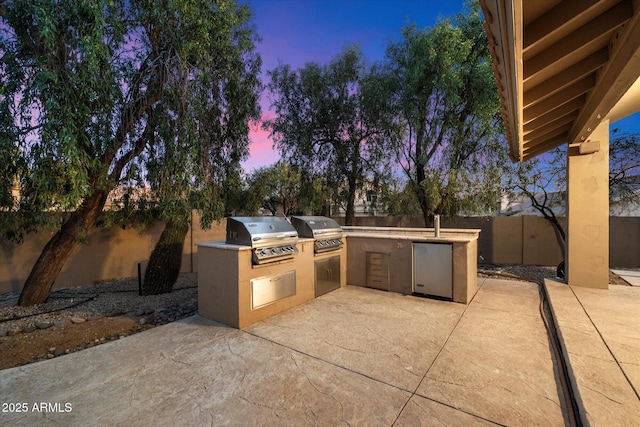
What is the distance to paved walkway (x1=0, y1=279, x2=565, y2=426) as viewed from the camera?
189cm

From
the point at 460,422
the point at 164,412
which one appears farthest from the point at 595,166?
the point at 164,412

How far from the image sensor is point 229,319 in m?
3.39

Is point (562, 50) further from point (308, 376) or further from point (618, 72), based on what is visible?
point (308, 376)

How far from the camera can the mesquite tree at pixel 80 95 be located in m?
3.28

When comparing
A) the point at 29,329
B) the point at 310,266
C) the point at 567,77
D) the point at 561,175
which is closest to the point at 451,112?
the point at 561,175

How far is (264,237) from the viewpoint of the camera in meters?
3.53

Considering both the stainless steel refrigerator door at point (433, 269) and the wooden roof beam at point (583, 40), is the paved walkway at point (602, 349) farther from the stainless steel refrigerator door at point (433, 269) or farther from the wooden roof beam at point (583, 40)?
the wooden roof beam at point (583, 40)

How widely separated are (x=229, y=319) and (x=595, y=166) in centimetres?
635

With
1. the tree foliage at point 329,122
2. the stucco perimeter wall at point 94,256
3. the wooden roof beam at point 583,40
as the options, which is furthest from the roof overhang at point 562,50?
the tree foliage at point 329,122

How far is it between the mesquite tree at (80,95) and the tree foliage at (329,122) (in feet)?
14.1

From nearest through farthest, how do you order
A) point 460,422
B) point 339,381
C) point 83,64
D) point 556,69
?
point 460,422, point 339,381, point 556,69, point 83,64

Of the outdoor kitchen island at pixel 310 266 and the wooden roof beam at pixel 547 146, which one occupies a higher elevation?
the wooden roof beam at pixel 547 146

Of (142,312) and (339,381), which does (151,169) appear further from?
(339,381)

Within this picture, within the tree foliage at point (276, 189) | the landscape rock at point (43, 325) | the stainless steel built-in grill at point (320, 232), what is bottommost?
the landscape rock at point (43, 325)
